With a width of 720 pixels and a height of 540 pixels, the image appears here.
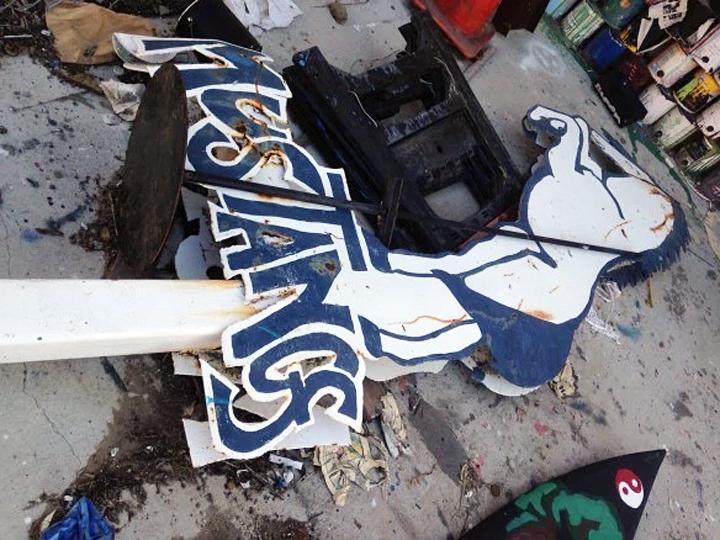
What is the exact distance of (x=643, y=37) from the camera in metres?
4.18

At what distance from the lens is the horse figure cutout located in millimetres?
2125

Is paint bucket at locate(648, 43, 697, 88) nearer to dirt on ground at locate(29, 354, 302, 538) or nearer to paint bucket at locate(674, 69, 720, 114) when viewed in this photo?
paint bucket at locate(674, 69, 720, 114)

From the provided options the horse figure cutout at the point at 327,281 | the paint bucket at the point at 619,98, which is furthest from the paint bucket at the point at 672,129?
the horse figure cutout at the point at 327,281

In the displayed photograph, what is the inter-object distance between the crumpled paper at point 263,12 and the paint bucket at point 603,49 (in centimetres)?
197

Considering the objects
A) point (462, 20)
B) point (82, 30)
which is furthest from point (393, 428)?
point (462, 20)

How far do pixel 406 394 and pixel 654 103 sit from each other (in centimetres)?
273

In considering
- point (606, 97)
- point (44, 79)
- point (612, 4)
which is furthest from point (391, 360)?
point (612, 4)

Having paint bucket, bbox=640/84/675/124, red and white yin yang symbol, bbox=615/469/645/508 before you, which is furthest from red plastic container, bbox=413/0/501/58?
red and white yin yang symbol, bbox=615/469/645/508

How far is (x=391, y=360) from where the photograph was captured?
2.41 metres

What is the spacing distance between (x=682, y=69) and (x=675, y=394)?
1.95 metres

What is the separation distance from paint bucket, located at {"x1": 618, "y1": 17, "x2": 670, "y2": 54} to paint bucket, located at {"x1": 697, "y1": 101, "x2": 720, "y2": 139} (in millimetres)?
483

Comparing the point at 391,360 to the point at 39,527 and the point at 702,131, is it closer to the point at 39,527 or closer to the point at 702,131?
the point at 39,527

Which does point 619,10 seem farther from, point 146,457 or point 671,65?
point 146,457

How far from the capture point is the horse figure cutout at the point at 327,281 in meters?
2.12
